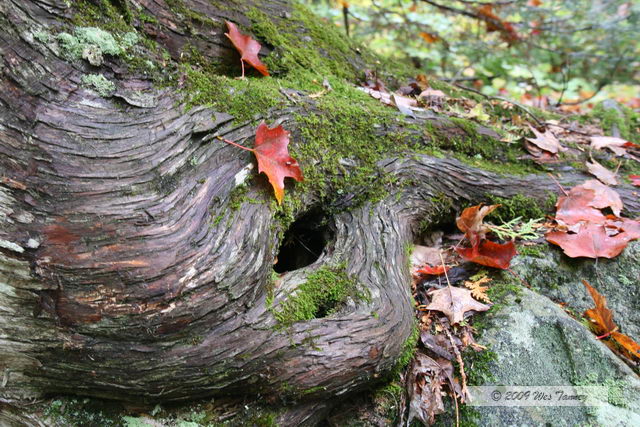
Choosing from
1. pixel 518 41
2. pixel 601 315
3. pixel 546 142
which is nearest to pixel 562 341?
pixel 601 315

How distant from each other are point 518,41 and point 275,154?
588cm

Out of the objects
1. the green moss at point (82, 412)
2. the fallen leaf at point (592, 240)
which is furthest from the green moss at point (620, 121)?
the green moss at point (82, 412)

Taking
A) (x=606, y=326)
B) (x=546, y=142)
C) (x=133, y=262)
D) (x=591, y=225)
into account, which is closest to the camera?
(x=133, y=262)

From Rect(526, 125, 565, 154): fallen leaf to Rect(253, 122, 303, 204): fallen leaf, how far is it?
2.25 meters

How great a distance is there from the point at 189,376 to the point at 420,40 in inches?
270

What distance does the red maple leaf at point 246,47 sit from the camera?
9.09 feet

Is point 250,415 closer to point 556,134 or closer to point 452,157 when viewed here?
point 452,157

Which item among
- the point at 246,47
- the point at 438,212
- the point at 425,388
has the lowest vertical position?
the point at 425,388

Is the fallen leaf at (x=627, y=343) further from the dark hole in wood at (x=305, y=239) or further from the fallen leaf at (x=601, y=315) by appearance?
the dark hole in wood at (x=305, y=239)

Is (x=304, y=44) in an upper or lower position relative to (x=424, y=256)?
upper

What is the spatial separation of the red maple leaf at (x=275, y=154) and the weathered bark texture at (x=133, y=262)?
0.12 m

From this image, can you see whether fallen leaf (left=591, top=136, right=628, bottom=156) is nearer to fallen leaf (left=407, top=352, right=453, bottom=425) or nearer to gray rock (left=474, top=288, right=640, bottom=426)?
gray rock (left=474, top=288, right=640, bottom=426)

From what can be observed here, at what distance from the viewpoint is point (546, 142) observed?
134 inches

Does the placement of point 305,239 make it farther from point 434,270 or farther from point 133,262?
point 133,262
